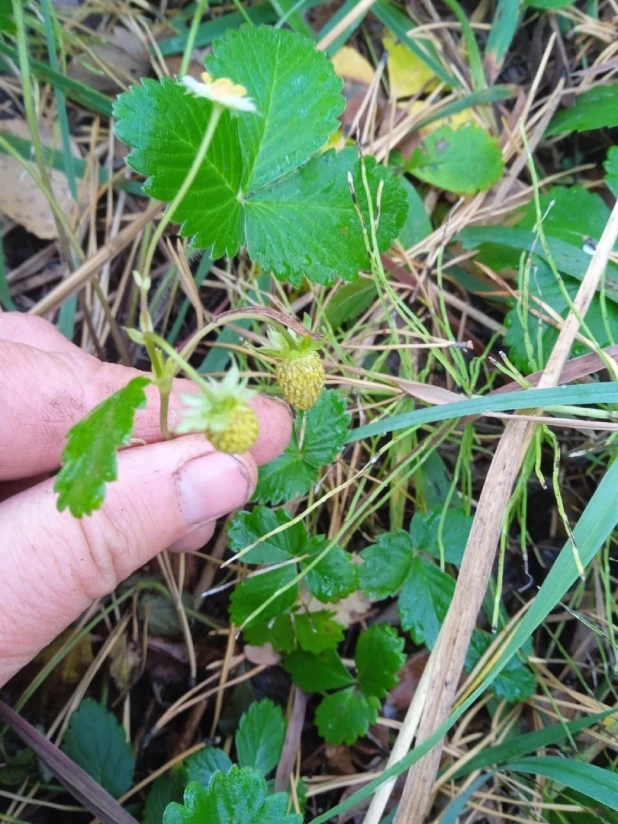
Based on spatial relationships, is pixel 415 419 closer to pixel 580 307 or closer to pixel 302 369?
pixel 302 369

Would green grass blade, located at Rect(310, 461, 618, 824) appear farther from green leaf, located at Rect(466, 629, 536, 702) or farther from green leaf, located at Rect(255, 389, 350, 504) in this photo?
green leaf, located at Rect(255, 389, 350, 504)

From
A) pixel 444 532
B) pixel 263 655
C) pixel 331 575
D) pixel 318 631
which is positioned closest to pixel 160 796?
pixel 263 655

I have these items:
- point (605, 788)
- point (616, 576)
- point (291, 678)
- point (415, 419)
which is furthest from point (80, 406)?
point (616, 576)

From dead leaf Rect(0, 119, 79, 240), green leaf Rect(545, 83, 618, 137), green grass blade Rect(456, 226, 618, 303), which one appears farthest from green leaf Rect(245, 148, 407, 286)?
dead leaf Rect(0, 119, 79, 240)

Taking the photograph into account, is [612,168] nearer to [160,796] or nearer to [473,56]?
[473,56]

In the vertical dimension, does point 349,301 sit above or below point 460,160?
below

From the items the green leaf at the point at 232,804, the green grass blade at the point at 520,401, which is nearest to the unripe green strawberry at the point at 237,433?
the green grass blade at the point at 520,401

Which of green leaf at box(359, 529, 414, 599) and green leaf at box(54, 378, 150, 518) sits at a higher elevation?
green leaf at box(54, 378, 150, 518)
